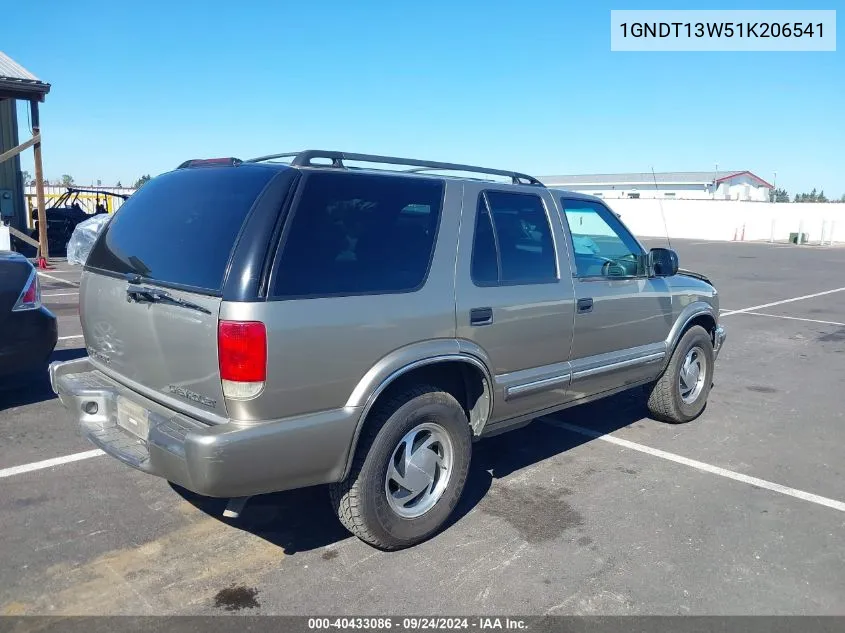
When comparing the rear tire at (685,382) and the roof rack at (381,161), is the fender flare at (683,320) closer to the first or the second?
the rear tire at (685,382)

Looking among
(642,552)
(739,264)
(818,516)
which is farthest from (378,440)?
(739,264)

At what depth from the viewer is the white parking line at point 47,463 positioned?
4.34m

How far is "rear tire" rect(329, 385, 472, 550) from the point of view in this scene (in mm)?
3354

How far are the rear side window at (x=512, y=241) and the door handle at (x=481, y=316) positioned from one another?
15cm

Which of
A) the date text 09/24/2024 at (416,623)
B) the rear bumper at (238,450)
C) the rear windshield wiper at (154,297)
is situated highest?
the rear windshield wiper at (154,297)

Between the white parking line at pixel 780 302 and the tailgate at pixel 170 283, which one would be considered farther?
the white parking line at pixel 780 302

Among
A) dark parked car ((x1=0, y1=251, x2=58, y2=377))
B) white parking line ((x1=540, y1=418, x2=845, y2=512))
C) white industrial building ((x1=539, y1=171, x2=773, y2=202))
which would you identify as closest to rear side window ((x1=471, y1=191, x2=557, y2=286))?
white parking line ((x1=540, y1=418, x2=845, y2=512))

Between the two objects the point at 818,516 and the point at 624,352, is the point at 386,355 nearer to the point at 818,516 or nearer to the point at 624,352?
the point at 624,352

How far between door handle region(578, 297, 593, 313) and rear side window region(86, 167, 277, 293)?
218cm

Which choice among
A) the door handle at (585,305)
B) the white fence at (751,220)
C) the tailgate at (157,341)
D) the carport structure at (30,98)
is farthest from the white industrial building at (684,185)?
the tailgate at (157,341)

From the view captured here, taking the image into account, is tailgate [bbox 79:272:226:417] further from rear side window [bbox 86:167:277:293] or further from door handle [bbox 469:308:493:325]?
door handle [bbox 469:308:493:325]

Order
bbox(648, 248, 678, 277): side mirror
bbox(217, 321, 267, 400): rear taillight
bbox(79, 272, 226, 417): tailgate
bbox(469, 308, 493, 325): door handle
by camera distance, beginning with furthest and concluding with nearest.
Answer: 1. bbox(648, 248, 678, 277): side mirror
2. bbox(469, 308, 493, 325): door handle
3. bbox(79, 272, 226, 417): tailgate
4. bbox(217, 321, 267, 400): rear taillight

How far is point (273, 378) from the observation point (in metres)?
2.93

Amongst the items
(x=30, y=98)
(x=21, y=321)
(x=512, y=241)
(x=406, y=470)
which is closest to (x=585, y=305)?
(x=512, y=241)
